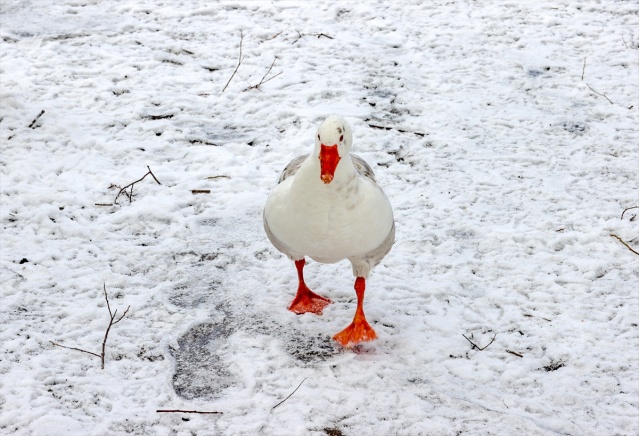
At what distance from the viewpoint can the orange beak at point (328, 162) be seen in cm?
293

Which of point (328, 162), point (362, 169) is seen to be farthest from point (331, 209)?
point (362, 169)

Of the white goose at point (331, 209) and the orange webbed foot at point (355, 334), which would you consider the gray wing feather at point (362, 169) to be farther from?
the orange webbed foot at point (355, 334)

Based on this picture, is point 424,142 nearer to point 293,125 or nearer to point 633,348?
point 293,125

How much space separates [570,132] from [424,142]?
1175mm

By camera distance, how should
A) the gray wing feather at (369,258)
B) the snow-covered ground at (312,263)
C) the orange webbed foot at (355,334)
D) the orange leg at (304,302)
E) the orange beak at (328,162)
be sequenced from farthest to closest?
the orange leg at (304,302) → the orange webbed foot at (355,334) → the gray wing feather at (369,258) → the snow-covered ground at (312,263) → the orange beak at (328,162)

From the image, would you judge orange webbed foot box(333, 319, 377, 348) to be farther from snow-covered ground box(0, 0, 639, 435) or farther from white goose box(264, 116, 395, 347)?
white goose box(264, 116, 395, 347)

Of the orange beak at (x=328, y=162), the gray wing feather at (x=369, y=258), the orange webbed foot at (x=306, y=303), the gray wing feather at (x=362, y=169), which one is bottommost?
the orange webbed foot at (x=306, y=303)

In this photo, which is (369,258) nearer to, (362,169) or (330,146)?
(362,169)

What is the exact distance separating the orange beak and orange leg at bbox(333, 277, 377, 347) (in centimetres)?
76

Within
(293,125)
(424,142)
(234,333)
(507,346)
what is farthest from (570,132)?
(234,333)

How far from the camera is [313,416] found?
9.86 ft

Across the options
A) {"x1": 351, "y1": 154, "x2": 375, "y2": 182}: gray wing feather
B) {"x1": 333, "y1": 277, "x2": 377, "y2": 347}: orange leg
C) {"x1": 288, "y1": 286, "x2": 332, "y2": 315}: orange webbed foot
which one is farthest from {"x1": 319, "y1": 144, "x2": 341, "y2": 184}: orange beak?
{"x1": 288, "y1": 286, "x2": 332, "y2": 315}: orange webbed foot

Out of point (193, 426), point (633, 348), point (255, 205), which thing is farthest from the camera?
point (255, 205)

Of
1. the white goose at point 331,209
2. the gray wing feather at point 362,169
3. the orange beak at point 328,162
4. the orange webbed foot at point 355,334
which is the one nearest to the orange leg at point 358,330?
the orange webbed foot at point 355,334
